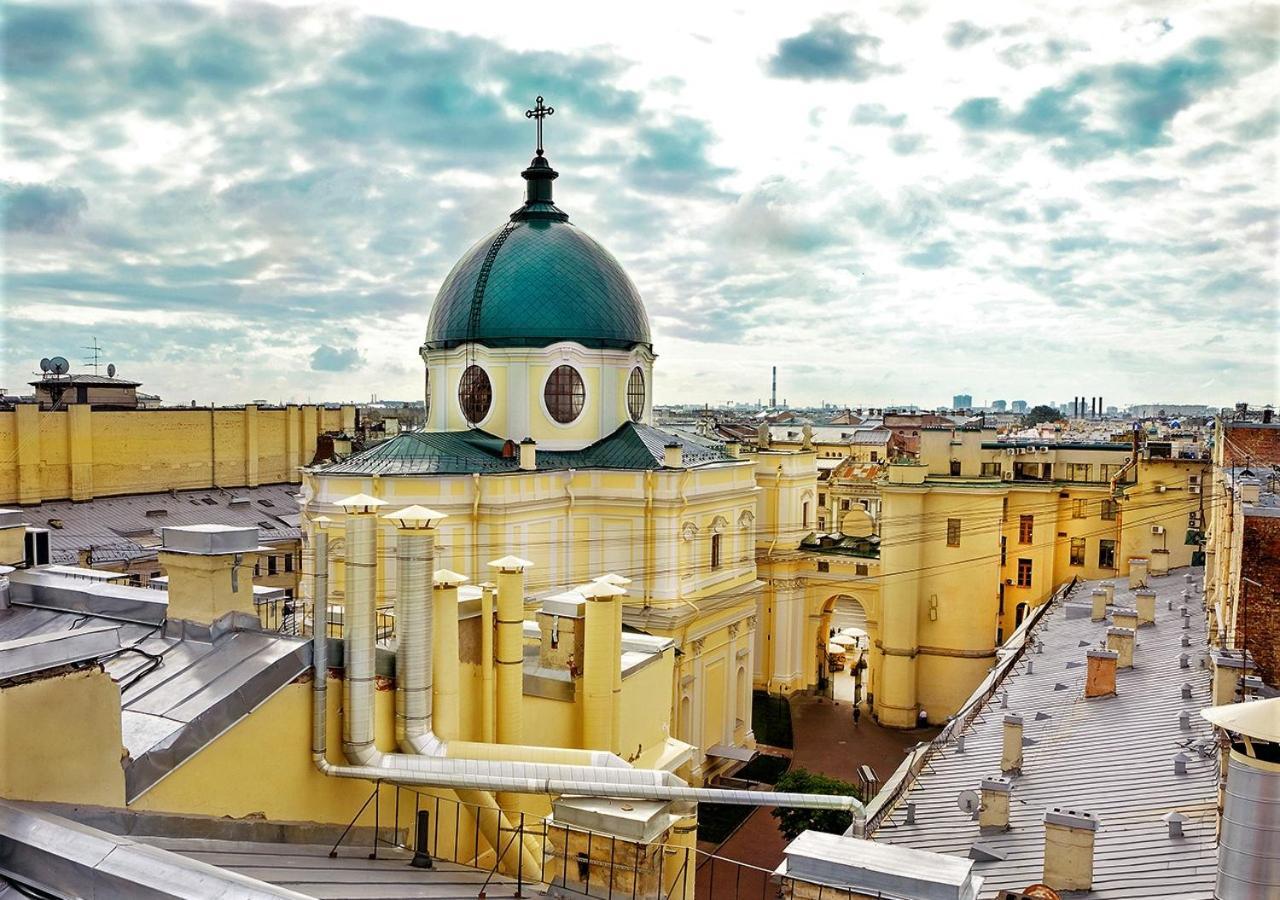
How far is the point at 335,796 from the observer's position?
726cm

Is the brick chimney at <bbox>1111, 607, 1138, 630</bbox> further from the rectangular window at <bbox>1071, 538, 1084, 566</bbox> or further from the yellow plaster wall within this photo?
the yellow plaster wall

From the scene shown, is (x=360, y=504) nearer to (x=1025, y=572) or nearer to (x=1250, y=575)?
(x=1250, y=575)

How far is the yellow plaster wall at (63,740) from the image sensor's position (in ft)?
15.0

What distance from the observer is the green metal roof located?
72.8ft

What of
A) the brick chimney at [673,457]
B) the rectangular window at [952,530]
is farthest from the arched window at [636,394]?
the rectangular window at [952,530]

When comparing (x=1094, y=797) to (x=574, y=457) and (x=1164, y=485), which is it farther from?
(x=1164, y=485)

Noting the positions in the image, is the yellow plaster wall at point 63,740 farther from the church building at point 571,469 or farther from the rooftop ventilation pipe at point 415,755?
the church building at point 571,469

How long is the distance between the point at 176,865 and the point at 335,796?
3.38 m

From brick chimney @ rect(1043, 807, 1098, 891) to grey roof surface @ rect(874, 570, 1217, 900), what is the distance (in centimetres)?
29

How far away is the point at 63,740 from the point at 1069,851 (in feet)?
27.9

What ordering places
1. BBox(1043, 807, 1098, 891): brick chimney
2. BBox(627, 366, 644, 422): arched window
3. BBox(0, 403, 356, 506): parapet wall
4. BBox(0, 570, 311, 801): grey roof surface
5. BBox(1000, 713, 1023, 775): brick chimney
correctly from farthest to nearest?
1. BBox(0, 403, 356, 506): parapet wall
2. BBox(627, 366, 644, 422): arched window
3. BBox(1000, 713, 1023, 775): brick chimney
4. BBox(1043, 807, 1098, 891): brick chimney
5. BBox(0, 570, 311, 801): grey roof surface

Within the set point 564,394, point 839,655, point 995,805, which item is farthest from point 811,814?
point 839,655

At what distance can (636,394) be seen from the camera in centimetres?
2786

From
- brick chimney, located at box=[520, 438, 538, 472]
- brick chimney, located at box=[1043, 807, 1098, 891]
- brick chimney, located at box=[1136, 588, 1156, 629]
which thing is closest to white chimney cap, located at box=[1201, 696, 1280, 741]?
brick chimney, located at box=[1043, 807, 1098, 891]
